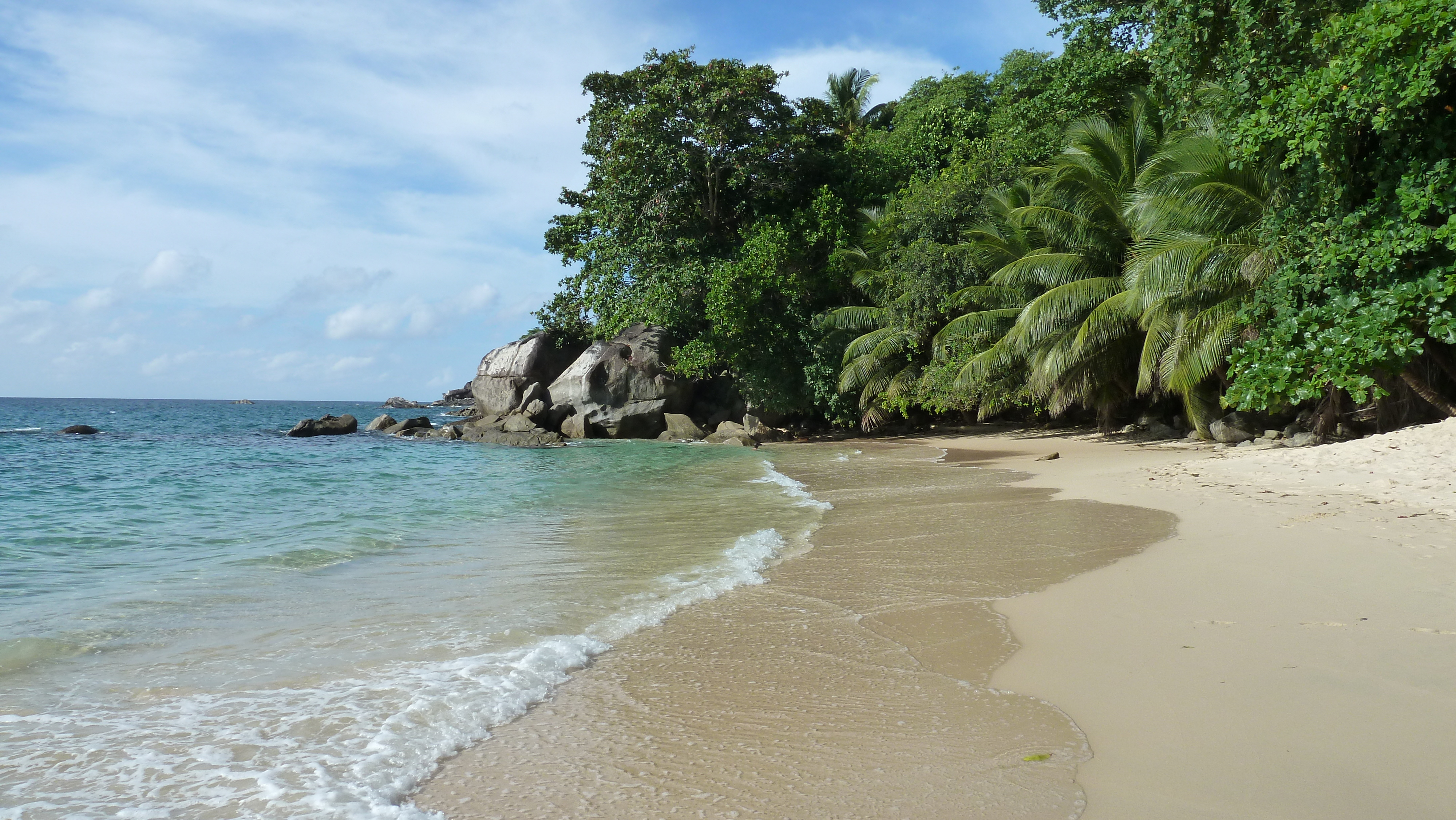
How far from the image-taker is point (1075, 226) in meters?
16.8

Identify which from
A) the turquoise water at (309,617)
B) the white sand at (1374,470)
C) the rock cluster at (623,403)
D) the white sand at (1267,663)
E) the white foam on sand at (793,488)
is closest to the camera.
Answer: the white sand at (1267,663)

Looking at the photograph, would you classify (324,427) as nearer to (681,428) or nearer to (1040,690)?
(681,428)

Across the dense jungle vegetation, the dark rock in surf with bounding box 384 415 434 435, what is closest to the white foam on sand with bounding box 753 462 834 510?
the dense jungle vegetation

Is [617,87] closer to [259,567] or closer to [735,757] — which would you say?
[259,567]

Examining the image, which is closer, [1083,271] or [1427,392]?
[1427,392]

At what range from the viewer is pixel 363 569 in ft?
22.6

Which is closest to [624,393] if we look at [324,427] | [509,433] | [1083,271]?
[509,433]

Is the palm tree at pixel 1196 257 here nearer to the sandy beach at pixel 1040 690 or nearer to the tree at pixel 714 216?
the sandy beach at pixel 1040 690

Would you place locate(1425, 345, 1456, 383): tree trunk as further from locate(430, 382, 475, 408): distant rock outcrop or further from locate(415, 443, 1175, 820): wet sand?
locate(430, 382, 475, 408): distant rock outcrop

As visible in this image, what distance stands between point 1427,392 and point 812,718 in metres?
10.8

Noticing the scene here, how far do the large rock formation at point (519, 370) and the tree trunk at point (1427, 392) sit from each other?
24473mm

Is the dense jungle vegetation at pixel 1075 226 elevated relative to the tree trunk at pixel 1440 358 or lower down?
elevated

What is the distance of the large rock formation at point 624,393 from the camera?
27.5 metres

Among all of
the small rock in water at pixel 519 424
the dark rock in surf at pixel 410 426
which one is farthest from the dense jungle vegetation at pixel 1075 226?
the dark rock in surf at pixel 410 426
